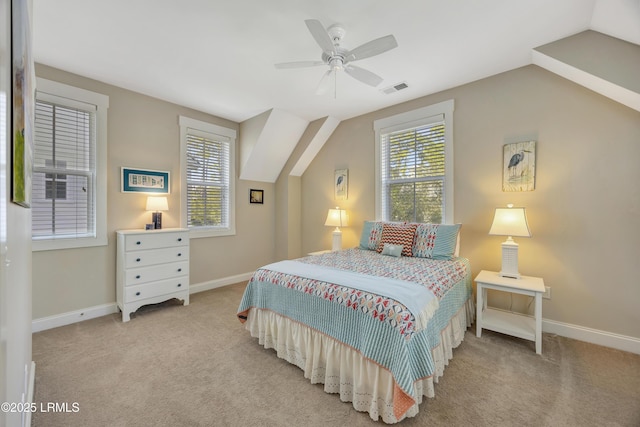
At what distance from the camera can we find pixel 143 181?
133 inches

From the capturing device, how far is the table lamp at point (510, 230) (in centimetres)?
247

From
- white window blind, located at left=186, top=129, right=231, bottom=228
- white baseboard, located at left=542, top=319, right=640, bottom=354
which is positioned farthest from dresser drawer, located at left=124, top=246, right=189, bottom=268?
white baseboard, located at left=542, top=319, right=640, bottom=354

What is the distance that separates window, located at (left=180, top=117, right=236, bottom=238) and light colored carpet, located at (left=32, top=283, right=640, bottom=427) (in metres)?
1.81

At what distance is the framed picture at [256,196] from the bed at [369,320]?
238 centimetres

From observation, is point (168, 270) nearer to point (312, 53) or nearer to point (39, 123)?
point (39, 123)

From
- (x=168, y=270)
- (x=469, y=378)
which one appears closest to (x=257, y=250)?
(x=168, y=270)

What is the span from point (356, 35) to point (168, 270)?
3338 mm

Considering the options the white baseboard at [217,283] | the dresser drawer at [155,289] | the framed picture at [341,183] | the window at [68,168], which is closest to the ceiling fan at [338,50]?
the framed picture at [341,183]

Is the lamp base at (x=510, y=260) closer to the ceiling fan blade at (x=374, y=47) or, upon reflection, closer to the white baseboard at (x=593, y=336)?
the white baseboard at (x=593, y=336)

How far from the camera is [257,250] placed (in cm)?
476

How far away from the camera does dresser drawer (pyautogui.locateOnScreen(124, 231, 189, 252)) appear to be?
2969 mm

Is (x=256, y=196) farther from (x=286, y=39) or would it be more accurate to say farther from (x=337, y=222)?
(x=286, y=39)

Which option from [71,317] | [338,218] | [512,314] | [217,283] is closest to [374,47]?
[338,218]

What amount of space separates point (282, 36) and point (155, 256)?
2.82m
